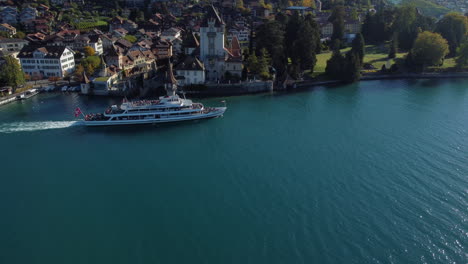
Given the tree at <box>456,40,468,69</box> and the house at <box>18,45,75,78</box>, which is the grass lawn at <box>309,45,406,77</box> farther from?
the house at <box>18,45,75,78</box>

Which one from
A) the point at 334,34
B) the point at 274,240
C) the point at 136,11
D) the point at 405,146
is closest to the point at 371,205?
the point at 274,240

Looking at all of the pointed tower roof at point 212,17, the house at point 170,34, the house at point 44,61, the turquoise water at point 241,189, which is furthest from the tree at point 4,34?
the pointed tower roof at point 212,17

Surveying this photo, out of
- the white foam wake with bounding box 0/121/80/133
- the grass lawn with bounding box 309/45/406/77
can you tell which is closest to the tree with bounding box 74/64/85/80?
the white foam wake with bounding box 0/121/80/133

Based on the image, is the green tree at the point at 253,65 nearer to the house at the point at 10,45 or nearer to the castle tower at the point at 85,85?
the castle tower at the point at 85,85

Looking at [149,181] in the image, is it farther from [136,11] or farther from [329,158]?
[136,11]

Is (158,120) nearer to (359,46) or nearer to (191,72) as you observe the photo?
(191,72)

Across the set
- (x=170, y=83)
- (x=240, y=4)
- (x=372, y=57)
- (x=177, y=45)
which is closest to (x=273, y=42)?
(x=170, y=83)
